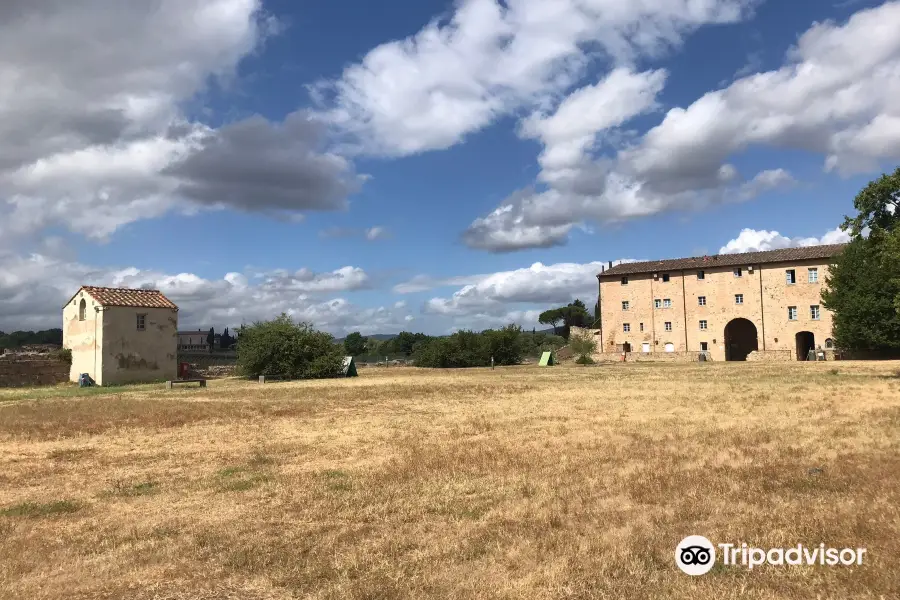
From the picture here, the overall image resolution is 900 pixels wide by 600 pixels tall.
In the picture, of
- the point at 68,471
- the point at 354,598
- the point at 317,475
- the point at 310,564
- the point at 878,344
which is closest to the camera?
the point at 354,598

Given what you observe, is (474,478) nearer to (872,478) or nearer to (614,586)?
(614,586)

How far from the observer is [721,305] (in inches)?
2315

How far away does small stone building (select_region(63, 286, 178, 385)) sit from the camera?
3684 centimetres

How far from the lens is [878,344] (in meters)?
46.2

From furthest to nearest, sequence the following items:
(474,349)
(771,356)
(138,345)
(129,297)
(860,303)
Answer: (474,349)
(771,356)
(860,303)
(129,297)
(138,345)

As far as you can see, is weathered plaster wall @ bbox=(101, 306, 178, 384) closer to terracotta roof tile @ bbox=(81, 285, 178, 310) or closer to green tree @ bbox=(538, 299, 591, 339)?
terracotta roof tile @ bbox=(81, 285, 178, 310)

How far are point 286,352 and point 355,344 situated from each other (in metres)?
74.9

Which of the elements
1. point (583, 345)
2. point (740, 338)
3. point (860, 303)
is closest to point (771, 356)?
point (860, 303)

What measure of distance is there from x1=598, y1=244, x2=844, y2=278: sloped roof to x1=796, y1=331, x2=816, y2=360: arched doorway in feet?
22.7

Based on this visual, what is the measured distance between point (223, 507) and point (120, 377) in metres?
34.9

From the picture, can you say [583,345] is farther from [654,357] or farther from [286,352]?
[286,352]

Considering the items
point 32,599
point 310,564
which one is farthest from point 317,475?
point 32,599

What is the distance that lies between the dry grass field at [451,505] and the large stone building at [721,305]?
46136 millimetres

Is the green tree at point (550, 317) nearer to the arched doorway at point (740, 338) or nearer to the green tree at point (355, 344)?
the green tree at point (355, 344)
